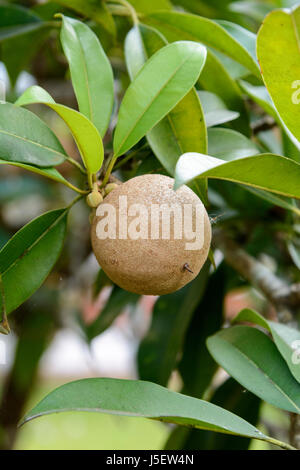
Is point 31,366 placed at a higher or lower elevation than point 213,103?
lower

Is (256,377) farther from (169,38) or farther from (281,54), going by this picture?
(169,38)

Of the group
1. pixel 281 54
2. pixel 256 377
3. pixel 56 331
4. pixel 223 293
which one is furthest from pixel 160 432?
pixel 281 54

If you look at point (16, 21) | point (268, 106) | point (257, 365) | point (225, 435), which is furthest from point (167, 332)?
point (16, 21)

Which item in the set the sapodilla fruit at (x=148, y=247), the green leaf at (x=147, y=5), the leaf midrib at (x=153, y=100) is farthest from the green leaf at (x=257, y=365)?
the green leaf at (x=147, y=5)

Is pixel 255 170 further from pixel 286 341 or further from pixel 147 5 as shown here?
pixel 147 5

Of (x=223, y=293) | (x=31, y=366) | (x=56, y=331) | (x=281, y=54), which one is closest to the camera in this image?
(x=281, y=54)

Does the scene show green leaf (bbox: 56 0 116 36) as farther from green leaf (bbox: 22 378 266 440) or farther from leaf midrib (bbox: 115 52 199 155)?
green leaf (bbox: 22 378 266 440)

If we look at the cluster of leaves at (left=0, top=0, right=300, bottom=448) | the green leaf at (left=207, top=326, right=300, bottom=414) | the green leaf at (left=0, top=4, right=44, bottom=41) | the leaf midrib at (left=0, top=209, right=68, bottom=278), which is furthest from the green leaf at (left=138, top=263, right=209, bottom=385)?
the green leaf at (left=0, top=4, right=44, bottom=41)

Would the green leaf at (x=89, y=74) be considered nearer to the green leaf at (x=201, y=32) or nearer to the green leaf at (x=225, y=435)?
the green leaf at (x=201, y=32)
